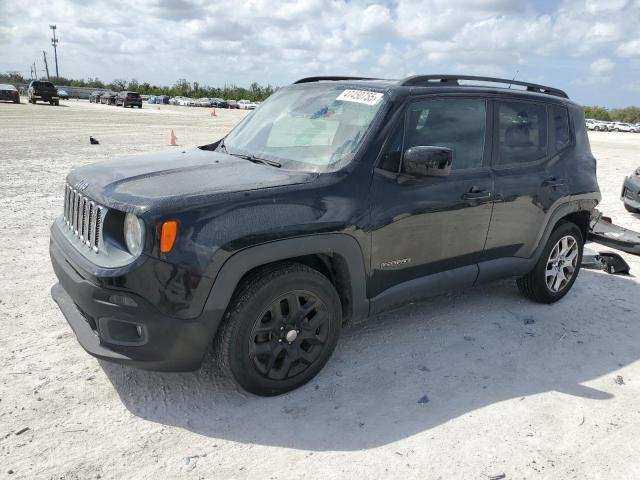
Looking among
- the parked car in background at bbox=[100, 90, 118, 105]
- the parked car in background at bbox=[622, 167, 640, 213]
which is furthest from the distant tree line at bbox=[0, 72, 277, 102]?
the parked car in background at bbox=[622, 167, 640, 213]

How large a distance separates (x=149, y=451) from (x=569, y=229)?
3934 millimetres

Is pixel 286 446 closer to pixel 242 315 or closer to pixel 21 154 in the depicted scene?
pixel 242 315

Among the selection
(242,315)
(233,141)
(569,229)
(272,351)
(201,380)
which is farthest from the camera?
(569,229)

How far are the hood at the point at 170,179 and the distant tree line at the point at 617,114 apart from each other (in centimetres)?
8909

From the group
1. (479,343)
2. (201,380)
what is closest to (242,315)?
(201,380)

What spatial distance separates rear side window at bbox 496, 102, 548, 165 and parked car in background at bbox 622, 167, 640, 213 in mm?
5074

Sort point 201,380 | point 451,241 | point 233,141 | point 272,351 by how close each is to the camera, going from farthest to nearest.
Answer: point 233,141 → point 451,241 → point 201,380 → point 272,351

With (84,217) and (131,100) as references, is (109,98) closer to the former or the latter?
(131,100)

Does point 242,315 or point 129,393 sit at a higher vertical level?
point 242,315

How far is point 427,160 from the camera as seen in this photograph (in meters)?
3.34

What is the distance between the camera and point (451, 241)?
12.7 ft

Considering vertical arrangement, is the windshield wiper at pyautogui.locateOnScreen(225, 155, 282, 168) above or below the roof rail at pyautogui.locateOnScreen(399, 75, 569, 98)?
below

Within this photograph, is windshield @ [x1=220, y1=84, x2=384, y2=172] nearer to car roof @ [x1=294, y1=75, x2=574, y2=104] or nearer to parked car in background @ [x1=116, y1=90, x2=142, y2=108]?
car roof @ [x1=294, y1=75, x2=574, y2=104]

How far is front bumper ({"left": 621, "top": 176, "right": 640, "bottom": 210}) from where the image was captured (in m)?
8.58
